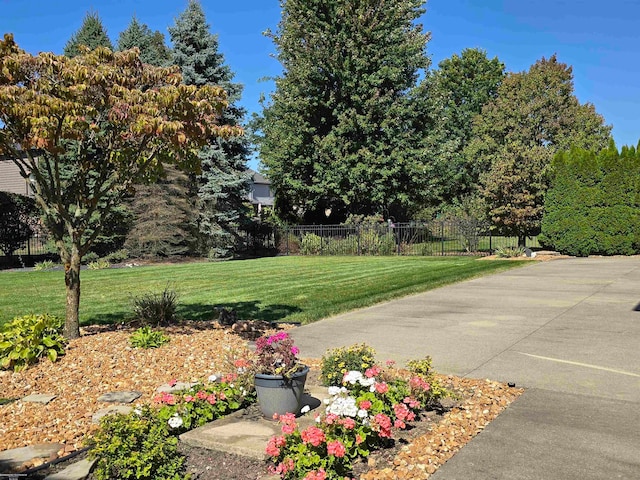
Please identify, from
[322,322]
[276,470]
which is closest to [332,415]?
[276,470]

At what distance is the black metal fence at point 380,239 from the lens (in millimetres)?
26203

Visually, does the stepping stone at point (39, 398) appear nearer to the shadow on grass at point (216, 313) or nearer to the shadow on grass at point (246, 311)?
the shadow on grass at point (216, 313)

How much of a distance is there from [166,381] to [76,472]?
201cm

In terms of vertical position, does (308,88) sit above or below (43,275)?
above

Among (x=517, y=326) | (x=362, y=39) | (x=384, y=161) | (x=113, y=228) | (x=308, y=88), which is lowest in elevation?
(x=517, y=326)

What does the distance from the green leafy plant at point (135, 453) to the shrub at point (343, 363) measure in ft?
5.85

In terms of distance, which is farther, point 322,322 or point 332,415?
point 322,322

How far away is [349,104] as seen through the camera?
2861cm

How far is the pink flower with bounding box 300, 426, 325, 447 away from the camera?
10.3 feet

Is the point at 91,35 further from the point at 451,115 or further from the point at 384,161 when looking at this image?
the point at 451,115

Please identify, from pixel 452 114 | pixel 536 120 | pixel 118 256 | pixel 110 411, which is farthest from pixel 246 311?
pixel 452 114

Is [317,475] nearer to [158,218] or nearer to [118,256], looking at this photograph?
[118,256]

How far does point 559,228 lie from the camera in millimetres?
22000

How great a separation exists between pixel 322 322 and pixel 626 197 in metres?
17.3
